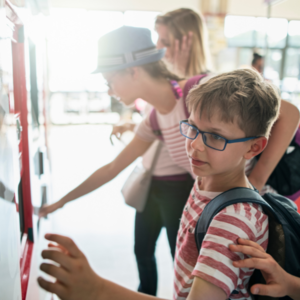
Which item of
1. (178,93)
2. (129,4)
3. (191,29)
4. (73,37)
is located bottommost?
(178,93)

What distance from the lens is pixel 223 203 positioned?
2.33 feet

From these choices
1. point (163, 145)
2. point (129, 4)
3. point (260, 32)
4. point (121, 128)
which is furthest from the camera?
point (260, 32)

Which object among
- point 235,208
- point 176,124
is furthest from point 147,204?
point 235,208

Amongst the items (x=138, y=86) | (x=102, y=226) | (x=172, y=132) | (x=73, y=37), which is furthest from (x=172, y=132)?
(x=73, y=37)

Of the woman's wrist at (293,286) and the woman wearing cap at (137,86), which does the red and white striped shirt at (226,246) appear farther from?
the woman wearing cap at (137,86)

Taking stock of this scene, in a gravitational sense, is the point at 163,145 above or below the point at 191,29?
below

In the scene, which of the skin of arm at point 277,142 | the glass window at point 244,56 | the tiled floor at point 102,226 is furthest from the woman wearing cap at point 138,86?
the glass window at point 244,56

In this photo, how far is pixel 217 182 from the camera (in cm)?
85

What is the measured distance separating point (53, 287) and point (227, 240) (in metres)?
0.35

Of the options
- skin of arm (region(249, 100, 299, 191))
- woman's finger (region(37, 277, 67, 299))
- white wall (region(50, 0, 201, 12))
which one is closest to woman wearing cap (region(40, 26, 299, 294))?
skin of arm (region(249, 100, 299, 191))

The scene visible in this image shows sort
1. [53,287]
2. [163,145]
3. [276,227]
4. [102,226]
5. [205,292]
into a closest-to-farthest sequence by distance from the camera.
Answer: [53,287]
[205,292]
[276,227]
[163,145]
[102,226]

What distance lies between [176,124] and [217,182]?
20.1 inches

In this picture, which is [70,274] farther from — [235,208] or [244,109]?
[244,109]

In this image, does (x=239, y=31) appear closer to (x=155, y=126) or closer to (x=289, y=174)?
(x=155, y=126)
